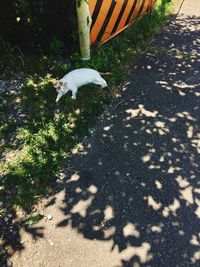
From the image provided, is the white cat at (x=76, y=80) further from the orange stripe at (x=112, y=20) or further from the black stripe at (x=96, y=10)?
the orange stripe at (x=112, y=20)

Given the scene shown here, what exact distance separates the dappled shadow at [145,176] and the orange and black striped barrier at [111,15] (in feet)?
5.02

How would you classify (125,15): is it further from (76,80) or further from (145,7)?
(76,80)

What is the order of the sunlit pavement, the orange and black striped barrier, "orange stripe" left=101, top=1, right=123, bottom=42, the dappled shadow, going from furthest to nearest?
"orange stripe" left=101, top=1, right=123, bottom=42
the orange and black striped barrier
the dappled shadow
the sunlit pavement

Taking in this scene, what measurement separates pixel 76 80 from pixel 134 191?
2978 mm

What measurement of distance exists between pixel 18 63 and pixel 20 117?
6.33ft

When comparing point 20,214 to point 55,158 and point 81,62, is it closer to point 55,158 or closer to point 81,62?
point 55,158

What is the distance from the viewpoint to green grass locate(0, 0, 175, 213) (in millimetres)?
5730

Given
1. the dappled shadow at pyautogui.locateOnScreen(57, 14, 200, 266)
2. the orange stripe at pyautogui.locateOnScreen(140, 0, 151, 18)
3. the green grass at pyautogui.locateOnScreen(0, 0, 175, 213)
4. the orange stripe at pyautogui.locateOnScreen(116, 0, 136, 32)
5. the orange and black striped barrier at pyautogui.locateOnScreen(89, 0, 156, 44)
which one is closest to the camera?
the dappled shadow at pyautogui.locateOnScreen(57, 14, 200, 266)

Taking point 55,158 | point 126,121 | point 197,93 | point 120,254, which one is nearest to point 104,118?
point 126,121

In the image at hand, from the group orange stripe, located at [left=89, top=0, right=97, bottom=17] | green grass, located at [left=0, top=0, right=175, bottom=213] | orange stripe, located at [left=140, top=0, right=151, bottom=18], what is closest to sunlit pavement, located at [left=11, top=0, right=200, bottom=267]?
green grass, located at [left=0, top=0, right=175, bottom=213]

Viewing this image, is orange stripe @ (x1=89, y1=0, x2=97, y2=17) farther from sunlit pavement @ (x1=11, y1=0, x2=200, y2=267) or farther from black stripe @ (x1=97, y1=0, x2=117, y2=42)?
sunlit pavement @ (x1=11, y1=0, x2=200, y2=267)

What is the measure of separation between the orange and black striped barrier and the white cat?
1.63 meters

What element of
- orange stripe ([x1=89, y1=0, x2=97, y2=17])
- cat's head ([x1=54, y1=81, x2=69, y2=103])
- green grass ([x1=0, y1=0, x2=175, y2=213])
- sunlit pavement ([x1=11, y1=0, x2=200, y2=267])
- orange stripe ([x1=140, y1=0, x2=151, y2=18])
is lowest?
sunlit pavement ([x1=11, y1=0, x2=200, y2=267])

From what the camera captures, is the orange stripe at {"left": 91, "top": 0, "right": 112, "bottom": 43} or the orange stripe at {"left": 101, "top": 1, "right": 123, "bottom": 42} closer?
the orange stripe at {"left": 91, "top": 0, "right": 112, "bottom": 43}
